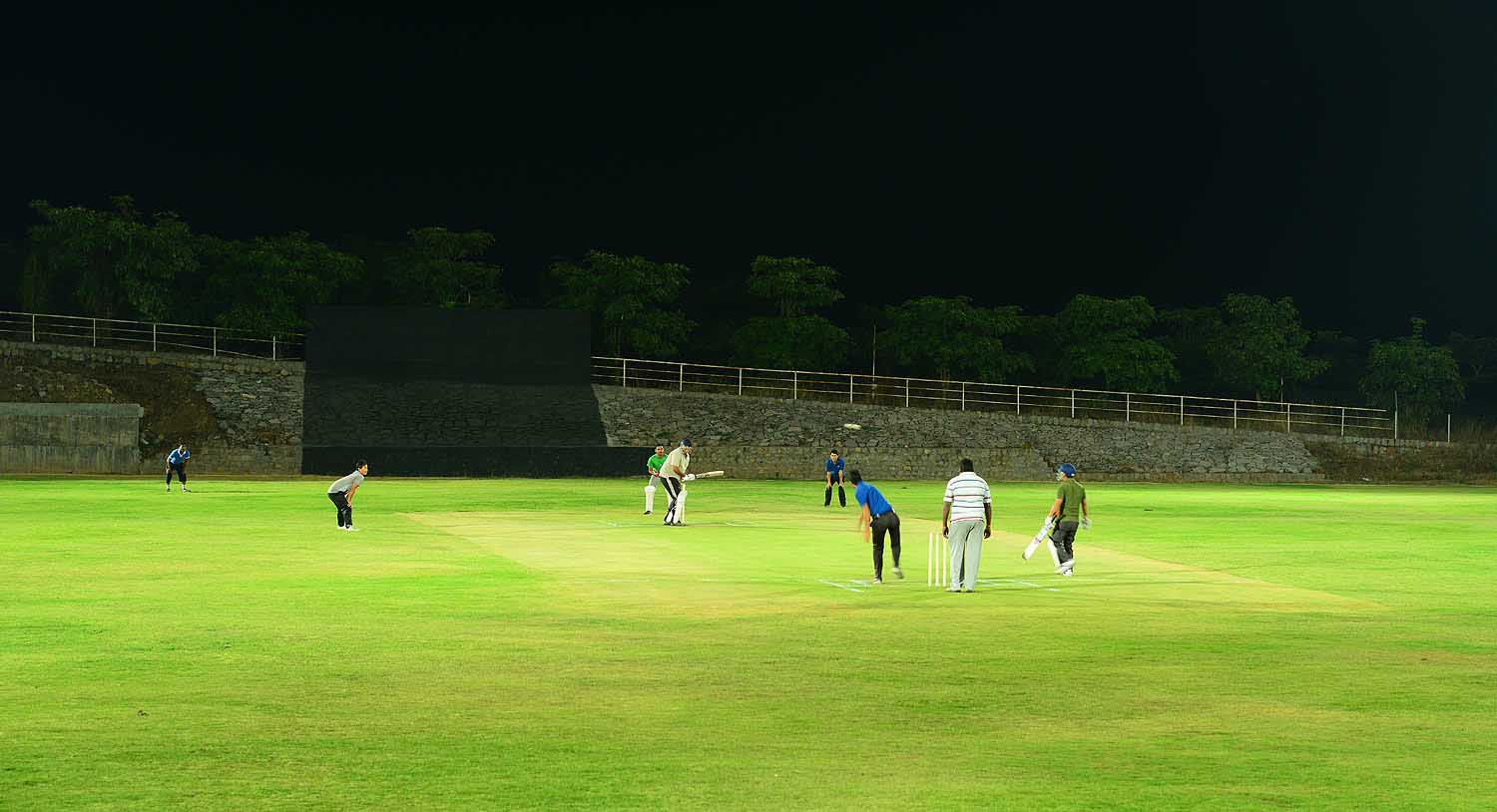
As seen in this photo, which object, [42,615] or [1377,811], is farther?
[42,615]

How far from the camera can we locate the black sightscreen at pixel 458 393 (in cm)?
6725

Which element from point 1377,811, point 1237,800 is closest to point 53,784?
point 1237,800

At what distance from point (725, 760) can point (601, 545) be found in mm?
18361

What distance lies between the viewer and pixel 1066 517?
22281 millimetres

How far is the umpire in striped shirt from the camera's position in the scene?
64.6ft

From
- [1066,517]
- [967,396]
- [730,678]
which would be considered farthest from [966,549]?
[967,396]

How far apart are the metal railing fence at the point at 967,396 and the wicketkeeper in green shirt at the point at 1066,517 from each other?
5202 centimetres

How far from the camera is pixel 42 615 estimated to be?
16.7 metres

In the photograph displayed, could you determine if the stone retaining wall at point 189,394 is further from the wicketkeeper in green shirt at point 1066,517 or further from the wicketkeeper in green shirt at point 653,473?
the wicketkeeper in green shirt at point 1066,517

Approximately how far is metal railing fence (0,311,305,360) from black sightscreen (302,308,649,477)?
16.3 feet

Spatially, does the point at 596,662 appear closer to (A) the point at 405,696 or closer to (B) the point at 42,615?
(A) the point at 405,696

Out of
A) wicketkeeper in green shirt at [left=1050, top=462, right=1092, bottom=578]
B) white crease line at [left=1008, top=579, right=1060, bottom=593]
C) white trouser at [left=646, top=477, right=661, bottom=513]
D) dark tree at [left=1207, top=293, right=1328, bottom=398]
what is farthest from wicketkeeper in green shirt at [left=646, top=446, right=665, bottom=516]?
dark tree at [left=1207, top=293, right=1328, bottom=398]

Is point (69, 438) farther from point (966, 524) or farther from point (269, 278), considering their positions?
point (966, 524)

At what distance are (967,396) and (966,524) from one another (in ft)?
197
